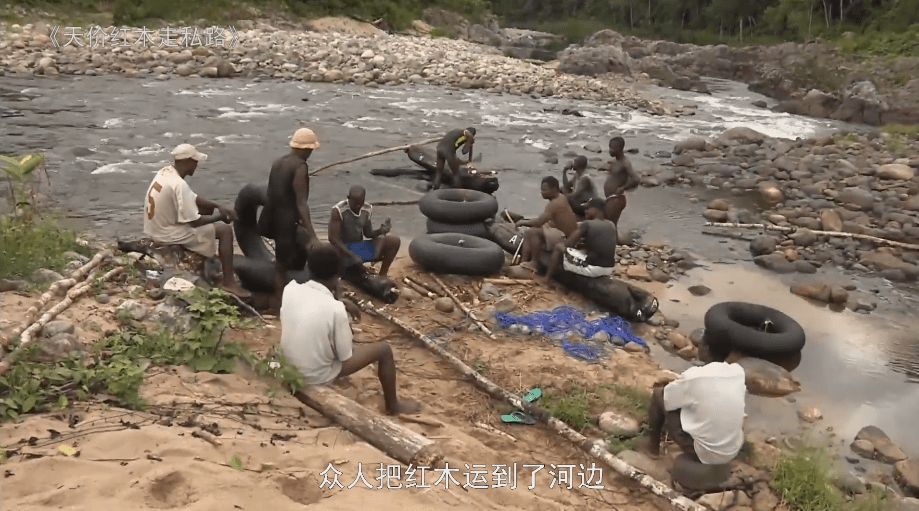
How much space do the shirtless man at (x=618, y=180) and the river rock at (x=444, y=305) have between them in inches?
151

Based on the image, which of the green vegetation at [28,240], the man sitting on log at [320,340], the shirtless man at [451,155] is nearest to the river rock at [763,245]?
the shirtless man at [451,155]

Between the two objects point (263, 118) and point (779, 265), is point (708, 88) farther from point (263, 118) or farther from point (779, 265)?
point (779, 265)

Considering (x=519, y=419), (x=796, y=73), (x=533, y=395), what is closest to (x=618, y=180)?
(x=533, y=395)

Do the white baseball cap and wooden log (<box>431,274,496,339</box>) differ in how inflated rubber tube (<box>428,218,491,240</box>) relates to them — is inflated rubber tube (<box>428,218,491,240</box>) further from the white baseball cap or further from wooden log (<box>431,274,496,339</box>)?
the white baseball cap

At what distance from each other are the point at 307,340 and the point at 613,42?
50480 millimetres

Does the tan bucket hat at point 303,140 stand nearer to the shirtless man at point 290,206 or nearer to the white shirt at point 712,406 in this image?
the shirtless man at point 290,206

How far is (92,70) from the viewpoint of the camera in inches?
995

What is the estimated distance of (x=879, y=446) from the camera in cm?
675

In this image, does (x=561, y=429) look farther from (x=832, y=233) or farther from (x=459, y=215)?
(x=832, y=233)

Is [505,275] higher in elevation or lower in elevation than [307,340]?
lower

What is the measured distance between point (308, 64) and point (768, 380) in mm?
24670

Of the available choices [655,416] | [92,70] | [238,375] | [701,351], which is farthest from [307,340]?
[92,70]

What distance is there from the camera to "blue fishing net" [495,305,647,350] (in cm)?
844

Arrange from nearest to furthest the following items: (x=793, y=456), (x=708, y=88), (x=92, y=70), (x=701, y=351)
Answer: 1. (x=793, y=456)
2. (x=701, y=351)
3. (x=92, y=70)
4. (x=708, y=88)
